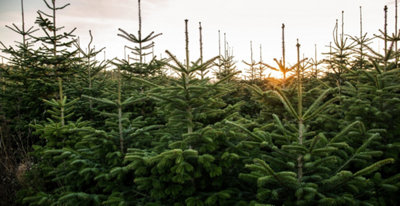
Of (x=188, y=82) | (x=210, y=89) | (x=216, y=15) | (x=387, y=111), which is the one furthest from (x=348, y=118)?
(x=216, y=15)

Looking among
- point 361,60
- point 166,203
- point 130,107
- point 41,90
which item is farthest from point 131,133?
point 361,60

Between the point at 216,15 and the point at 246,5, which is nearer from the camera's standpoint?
the point at 246,5

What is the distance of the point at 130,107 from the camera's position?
5.67 metres

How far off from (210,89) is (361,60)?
623 cm

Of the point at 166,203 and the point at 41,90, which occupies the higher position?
the point at 41,90

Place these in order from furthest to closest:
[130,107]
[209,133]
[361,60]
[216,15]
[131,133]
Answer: [216,15] → [361,60] → [130,107] → [131,133] → [209,133]

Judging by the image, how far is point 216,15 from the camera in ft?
36.3

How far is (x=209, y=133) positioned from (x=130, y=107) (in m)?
3.55

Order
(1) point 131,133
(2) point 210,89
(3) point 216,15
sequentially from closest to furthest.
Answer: (2) point 210,89 < (1) point 131,133 < (3) point 216,15

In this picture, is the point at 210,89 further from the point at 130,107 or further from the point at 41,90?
the point at 41,90

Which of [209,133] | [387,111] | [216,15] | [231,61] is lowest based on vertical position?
[209,133]

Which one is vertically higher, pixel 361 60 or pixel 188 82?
pixel 361 60

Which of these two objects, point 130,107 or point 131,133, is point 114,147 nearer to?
point 131,133

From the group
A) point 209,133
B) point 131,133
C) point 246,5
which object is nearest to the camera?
point 209,133
